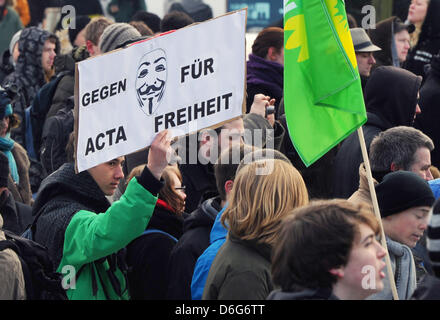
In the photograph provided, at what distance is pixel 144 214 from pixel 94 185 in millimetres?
516

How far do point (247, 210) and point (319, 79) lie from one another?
104cm

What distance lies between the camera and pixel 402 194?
4410 millimetres

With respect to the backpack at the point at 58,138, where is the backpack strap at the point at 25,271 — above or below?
above

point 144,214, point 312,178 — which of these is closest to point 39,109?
point 312,178

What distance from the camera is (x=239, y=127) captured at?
223 inches

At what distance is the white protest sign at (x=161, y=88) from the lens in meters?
4.33

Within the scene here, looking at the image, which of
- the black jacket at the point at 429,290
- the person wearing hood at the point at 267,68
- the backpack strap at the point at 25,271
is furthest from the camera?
the person wearing hood at the point at 267,68

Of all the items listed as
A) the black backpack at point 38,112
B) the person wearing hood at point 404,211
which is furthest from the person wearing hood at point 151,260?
the black backpack at point 38,112

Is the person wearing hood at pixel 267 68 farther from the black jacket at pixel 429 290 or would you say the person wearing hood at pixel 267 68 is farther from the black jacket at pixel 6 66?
the black jacket at pixel 429 290

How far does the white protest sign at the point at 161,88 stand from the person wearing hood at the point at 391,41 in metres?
3.60

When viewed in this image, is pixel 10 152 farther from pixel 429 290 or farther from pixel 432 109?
pixel 429 290

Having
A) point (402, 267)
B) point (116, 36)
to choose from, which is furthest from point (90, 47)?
point (402, 267)

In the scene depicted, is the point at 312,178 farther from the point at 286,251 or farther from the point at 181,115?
the point at 286,251
